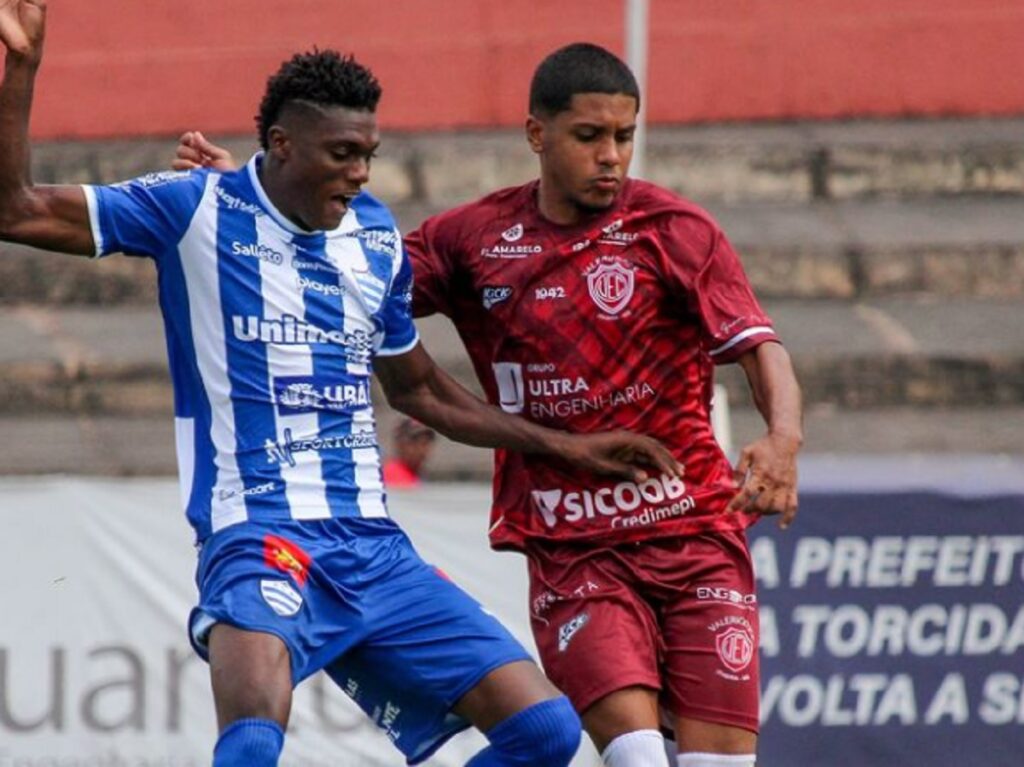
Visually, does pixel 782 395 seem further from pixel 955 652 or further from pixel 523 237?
pixel 955 652

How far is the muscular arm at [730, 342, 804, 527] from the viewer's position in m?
5.72

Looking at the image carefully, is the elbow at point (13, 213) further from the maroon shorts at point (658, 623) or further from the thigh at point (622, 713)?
the thigh at point (622, 713)

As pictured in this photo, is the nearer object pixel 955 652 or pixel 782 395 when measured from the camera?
pixel 782 395

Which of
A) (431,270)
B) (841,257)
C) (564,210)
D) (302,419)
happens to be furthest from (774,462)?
(841,257)

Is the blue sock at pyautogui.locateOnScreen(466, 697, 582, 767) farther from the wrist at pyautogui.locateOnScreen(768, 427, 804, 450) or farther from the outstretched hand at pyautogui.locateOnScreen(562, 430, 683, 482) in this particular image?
the wrist at pyautogui.locateOnScreen(768, 427, 804, 450)

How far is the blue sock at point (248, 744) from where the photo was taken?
5504mm

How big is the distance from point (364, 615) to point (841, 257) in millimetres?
8816

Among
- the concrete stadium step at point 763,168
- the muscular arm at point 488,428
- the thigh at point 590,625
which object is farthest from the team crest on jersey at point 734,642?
the concrete stadium step at point 763,168

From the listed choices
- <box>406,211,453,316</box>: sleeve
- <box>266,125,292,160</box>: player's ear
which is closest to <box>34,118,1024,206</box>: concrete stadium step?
<box>406,211,453,316</box>: sleeve

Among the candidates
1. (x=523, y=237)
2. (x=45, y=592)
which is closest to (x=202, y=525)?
(x=523, y=237)

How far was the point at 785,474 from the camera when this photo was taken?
577 cm

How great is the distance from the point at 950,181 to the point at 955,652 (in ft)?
21.5

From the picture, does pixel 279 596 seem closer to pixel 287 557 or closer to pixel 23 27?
pixel 287 557

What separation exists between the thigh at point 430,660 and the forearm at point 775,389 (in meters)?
0.96
